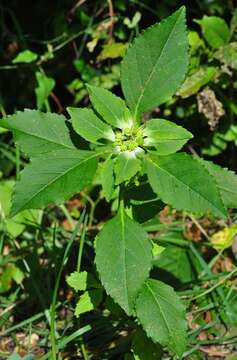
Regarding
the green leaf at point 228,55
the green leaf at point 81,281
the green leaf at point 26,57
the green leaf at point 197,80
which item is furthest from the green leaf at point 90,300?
the green leaf at point 26,57

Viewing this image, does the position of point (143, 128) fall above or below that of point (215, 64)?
below

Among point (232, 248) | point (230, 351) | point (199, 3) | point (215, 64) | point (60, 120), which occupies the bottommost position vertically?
point (230, 351)

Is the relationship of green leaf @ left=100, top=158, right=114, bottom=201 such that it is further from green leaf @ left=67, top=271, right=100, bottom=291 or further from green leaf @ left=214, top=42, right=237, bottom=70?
green leaf @ left=214, top=42, right=237, bottom=70

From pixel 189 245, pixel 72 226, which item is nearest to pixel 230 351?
pixel 189 245

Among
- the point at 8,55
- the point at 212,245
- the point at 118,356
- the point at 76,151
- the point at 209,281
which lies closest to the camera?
the point at 76,151

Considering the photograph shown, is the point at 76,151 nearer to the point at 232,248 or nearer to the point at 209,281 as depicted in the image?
the point at 209,281

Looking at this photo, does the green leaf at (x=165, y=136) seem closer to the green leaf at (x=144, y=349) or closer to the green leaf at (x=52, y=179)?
the green leaf at (x=52, y=179)
